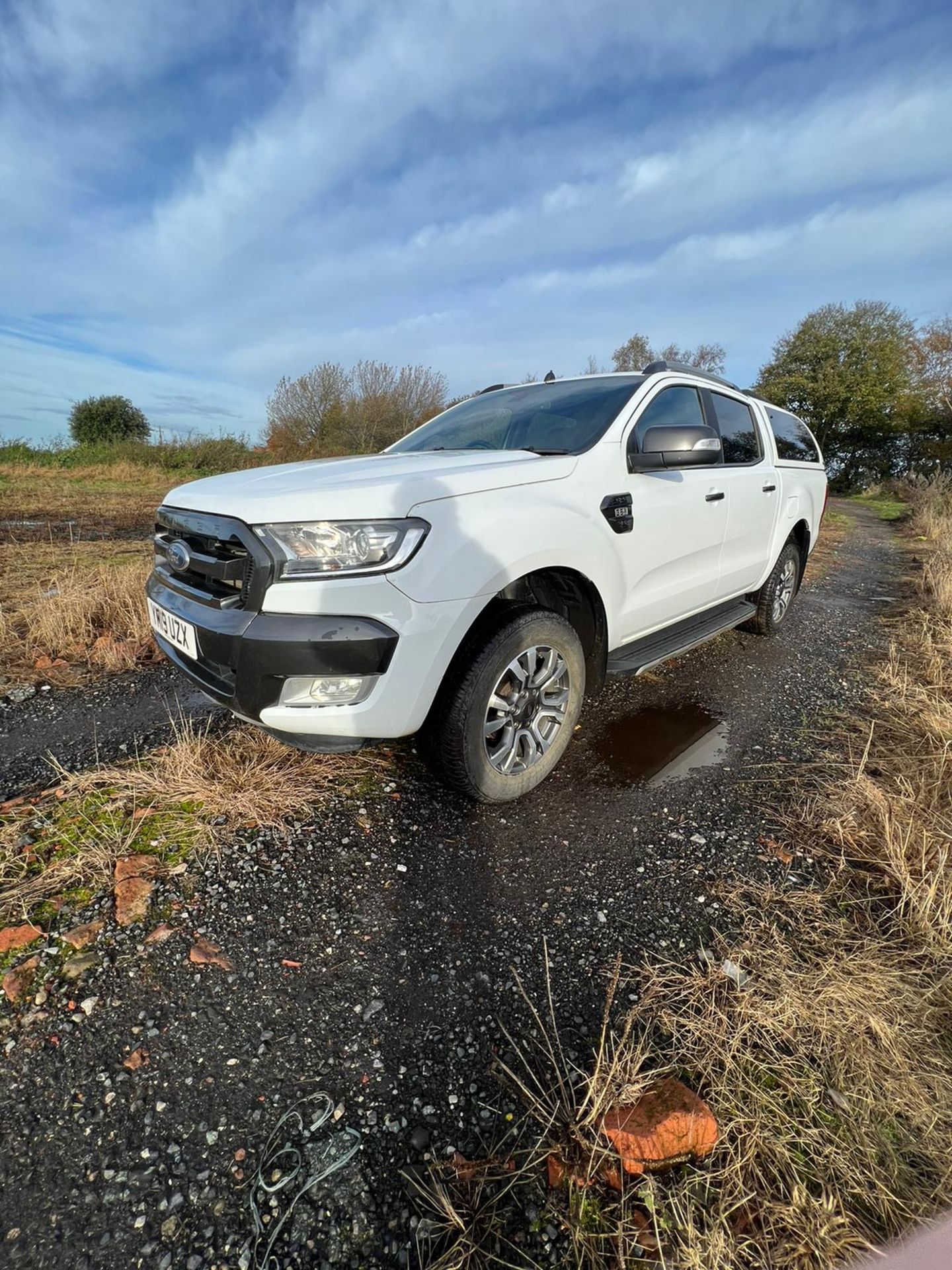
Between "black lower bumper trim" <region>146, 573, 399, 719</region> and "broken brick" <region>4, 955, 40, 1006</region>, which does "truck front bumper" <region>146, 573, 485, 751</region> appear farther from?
"broken brick" <region>4, 955, 40, 1006</region>

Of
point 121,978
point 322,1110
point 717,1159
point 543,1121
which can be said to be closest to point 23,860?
point 121,978

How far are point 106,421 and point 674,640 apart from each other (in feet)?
92.3

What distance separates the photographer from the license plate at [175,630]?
86.5 inches

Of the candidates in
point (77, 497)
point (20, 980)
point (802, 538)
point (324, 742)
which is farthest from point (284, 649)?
point (77, 497)

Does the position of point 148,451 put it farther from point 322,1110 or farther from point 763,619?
point 322,1110

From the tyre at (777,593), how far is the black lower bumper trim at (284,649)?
355 cm

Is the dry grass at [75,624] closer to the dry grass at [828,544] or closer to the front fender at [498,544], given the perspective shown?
the front fender at [498,544]

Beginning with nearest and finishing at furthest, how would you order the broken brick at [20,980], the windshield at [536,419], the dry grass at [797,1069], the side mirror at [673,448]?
the dry grass at [797,1069], the broken brick at [20,980], the side mirror at [673,448], the windshield at [536,419]

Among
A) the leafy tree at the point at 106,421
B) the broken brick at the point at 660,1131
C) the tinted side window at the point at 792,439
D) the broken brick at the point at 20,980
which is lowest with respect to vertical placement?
the broken brick at the point at 660,1131

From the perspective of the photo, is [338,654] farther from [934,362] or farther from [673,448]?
[934,362]

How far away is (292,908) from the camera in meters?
1.96

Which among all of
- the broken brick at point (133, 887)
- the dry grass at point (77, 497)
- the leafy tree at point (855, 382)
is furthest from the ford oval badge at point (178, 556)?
the leafy tree at point (855, 382)

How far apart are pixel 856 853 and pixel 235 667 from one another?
7.56 feet

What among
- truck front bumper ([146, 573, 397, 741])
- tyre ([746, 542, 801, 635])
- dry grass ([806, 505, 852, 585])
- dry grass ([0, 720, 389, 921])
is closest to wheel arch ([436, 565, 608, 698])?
truck front bumper ([146, 573, 397, 741])
